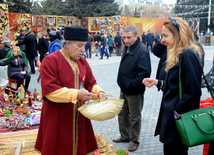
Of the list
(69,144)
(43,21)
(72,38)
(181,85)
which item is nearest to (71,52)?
(72,38)

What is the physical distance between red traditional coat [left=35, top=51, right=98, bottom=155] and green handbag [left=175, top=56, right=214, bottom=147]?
112 centimetres

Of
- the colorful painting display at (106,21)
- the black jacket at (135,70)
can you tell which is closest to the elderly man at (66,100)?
the black jacket at (135,70)

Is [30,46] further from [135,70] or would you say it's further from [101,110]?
[101,110]

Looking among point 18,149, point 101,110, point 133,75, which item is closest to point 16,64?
point 18,149

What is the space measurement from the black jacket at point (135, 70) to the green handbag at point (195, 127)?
5.43 feet

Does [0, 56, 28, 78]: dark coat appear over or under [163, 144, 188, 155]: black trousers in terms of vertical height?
over

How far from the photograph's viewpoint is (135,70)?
3.91 metres

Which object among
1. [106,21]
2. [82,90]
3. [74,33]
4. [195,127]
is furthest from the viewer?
[106,21]

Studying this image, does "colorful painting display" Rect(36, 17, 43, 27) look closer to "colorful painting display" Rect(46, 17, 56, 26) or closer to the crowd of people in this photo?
"colorful painting display" Rect(46, 17, 56, 26)

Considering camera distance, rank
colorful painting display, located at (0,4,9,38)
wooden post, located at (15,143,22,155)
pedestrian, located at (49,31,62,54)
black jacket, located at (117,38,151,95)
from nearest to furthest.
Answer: wooden post, located at (15,143,22,155) < black jacket, located at (117,38,151,95) < pedestrian, located at (49,31,62,54) < colorful painting display, located at (0,4,9,38)

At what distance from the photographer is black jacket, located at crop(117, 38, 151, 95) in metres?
3.81

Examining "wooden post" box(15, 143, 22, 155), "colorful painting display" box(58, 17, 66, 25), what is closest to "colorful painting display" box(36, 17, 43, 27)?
"colorful painting display" box(58, 17, 66, 25)

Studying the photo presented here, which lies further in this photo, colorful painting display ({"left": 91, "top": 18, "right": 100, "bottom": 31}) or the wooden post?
colorful painting display ({"left": 91, "top": 18, "right": 100, "bottom": 31})

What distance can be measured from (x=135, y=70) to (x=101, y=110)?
174cm
